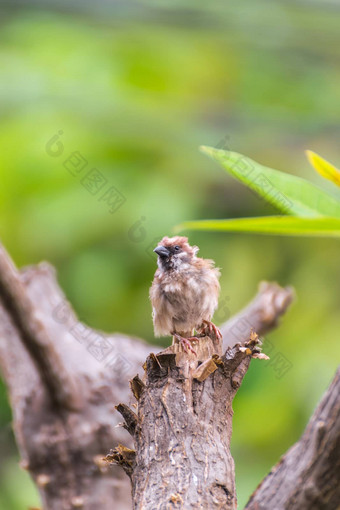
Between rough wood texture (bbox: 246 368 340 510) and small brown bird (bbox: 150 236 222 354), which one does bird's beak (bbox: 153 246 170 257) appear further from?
rough wood texture (bbox: 246 368 340 510)

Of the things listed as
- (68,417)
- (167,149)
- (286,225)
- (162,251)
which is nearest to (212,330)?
(162,251)

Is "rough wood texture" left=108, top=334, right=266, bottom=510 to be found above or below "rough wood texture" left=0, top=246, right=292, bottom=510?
below

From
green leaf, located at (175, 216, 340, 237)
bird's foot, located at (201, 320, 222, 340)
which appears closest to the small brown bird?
bird's foot, located at (201, 320, 222, 340)

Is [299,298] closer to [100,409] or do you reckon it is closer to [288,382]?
[288,382]

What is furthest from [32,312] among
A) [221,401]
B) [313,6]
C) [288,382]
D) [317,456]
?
[313,6]

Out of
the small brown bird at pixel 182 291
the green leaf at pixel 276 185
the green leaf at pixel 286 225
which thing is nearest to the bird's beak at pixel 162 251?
the small brown bird at pixel 182 291

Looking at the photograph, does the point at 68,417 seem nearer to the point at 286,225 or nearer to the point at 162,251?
the point at 162,251

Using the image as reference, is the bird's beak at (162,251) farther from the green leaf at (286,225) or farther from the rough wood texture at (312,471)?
the green leaf at (286,225)
